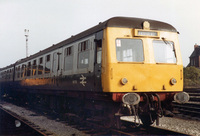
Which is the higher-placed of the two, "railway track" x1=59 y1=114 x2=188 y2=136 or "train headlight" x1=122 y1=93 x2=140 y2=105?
"train headlight" x1=122 y1=93 x2=140 y2=105

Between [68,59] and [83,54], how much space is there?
4.27 feet

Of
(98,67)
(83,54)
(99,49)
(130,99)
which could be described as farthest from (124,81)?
(83,54)

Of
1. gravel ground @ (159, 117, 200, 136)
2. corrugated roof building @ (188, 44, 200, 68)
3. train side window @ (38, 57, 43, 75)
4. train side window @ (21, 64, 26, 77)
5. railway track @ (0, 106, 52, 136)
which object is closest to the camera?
railway track @ (0, 106, 52, 136)

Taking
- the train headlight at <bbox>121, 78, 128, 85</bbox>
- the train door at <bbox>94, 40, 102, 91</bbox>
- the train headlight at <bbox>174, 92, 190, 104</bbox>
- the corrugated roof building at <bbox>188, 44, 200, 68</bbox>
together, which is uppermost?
the corrugated roof building at <bbox>188, 44, 200, 68</bbox>

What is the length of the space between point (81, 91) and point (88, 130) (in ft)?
4.27

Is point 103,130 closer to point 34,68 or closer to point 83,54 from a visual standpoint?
point 83,54

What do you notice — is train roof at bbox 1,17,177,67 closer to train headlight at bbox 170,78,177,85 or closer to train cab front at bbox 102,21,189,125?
train cab front at bbox 102,21,189,125

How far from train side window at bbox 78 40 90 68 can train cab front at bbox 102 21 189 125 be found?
3.77 ft

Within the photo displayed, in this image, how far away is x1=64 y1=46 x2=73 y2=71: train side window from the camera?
363 inches

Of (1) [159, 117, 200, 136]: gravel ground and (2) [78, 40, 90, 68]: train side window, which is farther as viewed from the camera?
(2) [78, 40, 90, 68]: train side window

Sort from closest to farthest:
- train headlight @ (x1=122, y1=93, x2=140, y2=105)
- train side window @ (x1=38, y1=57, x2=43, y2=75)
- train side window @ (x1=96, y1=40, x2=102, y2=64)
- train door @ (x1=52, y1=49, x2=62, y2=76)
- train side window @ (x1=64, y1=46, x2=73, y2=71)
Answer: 1. train headlight @ (x1=122, y1=93, x2=140, y2=105)
2. train side window @ (x1=96, y1=40, x2=102, y2=64)
3. train side window @ (x1=64, y1=46, x2=73, y2=71)
4. train door @ (x1=52, y1=49, x2=62, y2=76)
5. train side window @ (x1=38, y1=57, x2=43, y2=75)

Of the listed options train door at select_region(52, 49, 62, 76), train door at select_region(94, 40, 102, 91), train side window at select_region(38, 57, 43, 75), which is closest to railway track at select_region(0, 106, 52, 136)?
train door at select_region(94, 40, 102, 91)

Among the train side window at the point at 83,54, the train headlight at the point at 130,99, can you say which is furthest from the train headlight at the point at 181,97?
the train side window at the point at 83,54

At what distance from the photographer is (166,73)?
7.29m
